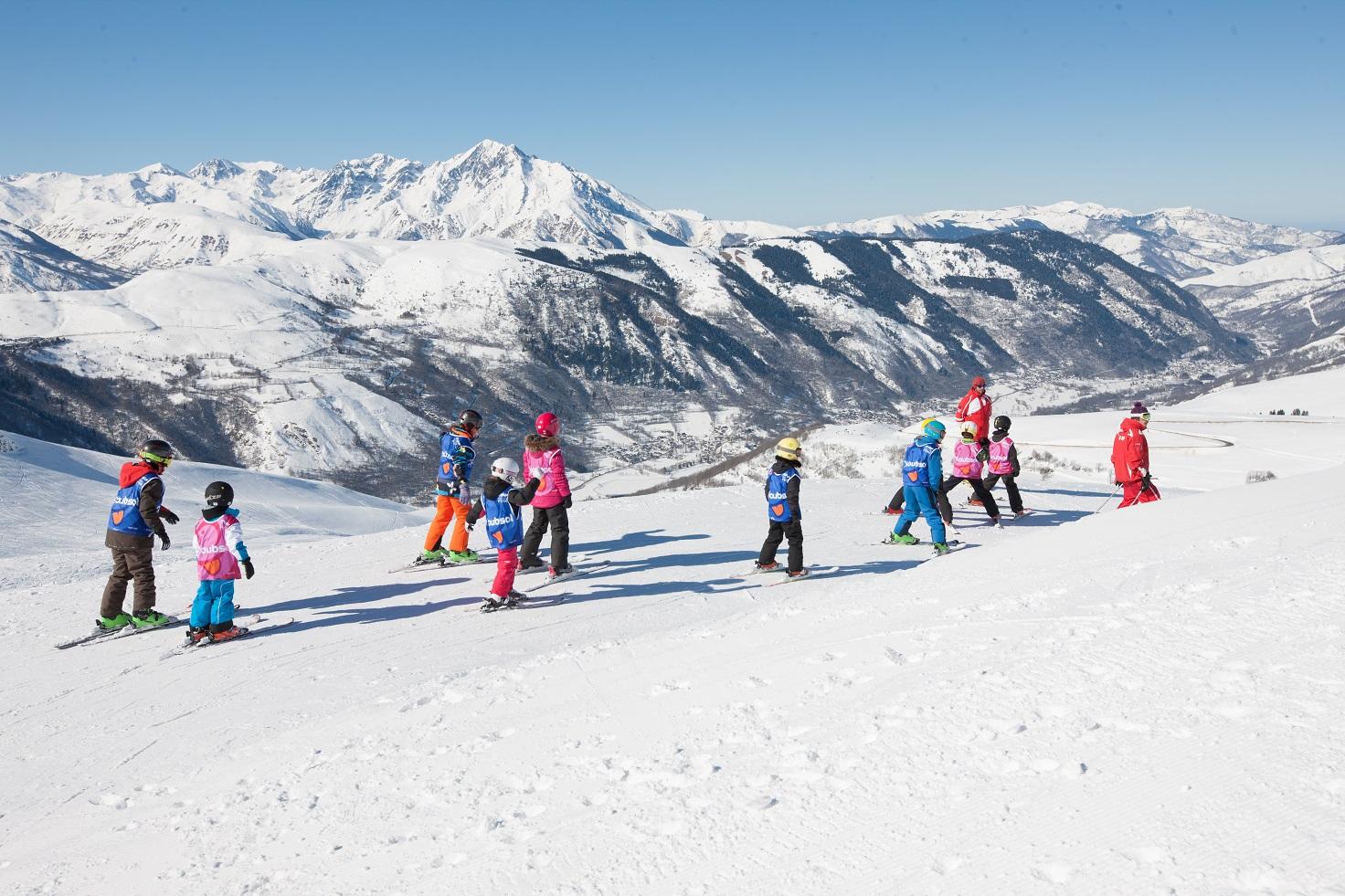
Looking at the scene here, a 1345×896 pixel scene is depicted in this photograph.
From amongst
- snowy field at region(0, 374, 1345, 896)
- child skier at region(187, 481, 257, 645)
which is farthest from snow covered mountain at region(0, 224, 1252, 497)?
snowy field at region(0, 374, 1345, 896)

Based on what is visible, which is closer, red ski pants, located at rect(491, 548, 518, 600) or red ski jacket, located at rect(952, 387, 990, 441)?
red ski pants, located at rect(491, 548, 518, 600)

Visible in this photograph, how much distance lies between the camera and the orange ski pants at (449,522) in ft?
38.5

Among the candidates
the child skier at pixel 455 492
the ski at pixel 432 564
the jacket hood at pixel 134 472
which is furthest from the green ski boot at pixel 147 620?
the child skier at pixel 455 492

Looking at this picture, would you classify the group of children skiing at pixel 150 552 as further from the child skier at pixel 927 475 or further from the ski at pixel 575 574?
the child skier at pixel 927 475

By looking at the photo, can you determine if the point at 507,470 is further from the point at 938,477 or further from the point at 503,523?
the point at 938,477

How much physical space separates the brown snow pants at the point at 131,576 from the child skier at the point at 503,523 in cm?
364

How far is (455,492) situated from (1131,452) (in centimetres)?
1072

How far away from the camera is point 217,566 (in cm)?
856

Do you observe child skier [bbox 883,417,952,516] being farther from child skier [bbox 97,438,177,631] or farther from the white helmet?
child skier [bbox 97,438,177,631]

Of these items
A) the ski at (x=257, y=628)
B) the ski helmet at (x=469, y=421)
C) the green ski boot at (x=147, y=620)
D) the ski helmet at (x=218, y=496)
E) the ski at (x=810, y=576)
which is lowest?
the ski at (x=810, y=576)

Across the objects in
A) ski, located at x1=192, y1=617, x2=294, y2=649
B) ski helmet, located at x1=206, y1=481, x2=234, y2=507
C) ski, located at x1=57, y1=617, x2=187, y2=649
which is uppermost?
ski helmet, located at x1=206, y1=481, x2=234, y2=507

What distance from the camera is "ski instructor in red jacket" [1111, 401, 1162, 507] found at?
1372 cm

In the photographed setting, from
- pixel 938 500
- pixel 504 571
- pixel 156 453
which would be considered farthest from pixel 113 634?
pixel 938 500

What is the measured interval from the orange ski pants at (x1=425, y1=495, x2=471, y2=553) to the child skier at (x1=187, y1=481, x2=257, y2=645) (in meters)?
3.23
